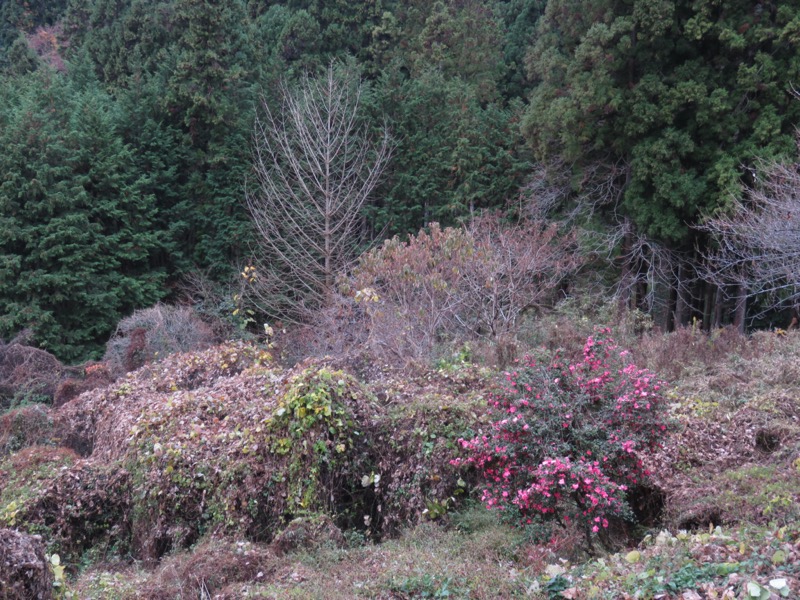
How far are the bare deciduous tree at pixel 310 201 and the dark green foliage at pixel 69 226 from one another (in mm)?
3931

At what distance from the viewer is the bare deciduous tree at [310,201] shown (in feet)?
54.3

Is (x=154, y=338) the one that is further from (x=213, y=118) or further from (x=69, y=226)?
(x=213, y=118)

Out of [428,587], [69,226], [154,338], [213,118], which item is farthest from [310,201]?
[428,587]

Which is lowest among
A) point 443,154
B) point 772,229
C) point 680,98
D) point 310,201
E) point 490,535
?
point 490,535

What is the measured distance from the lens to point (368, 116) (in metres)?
21.1

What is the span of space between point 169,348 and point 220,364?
15.2ft

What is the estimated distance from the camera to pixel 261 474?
20.6 feet

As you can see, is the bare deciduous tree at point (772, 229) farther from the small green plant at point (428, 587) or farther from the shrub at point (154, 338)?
the shrub at point (154, 338)

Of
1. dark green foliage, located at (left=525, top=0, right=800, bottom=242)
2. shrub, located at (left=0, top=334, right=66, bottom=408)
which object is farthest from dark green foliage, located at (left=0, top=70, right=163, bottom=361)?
dark green foliage, located at (left=525, top=0, right=800, bottom=242)

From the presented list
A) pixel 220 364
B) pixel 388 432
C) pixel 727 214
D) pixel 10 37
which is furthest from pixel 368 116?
pixel 10 37

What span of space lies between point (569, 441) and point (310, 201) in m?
13.4

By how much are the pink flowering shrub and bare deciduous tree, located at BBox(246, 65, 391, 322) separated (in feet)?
33.9

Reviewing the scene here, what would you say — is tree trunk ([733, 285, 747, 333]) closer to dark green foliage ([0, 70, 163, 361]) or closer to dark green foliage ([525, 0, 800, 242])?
dark green foliage ([525, 0, 800, 242])

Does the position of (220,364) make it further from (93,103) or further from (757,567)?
Answer: (93,103)
